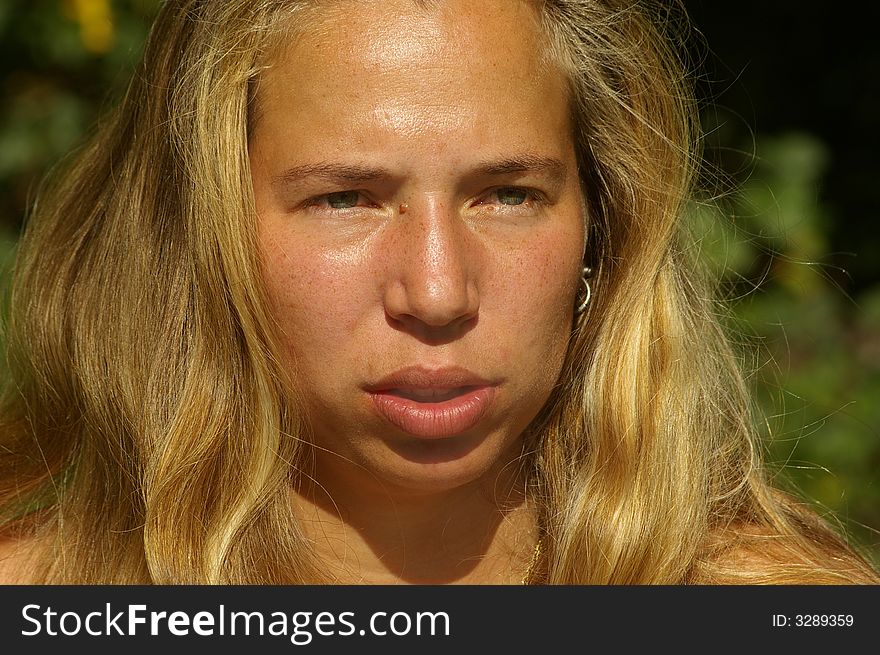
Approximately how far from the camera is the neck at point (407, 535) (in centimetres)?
195

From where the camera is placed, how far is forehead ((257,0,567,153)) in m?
1.65

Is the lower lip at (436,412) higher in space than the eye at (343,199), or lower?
lower

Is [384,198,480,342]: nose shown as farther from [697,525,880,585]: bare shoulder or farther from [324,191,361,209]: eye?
[697,525,880,585]: bare shoulder

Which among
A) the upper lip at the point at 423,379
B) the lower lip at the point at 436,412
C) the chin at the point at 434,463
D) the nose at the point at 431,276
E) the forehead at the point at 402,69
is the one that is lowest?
the chin at the point at 434,463

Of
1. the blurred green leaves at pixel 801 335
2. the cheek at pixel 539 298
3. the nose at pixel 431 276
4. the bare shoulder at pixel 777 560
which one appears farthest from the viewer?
the blurred green leaves at pixel 801 335

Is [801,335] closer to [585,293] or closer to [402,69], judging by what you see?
[585,293]

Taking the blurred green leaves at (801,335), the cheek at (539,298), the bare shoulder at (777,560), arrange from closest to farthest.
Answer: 1. the cheek at (539,298)
2. the bare shoulder at (777,560)
3. the blurred green leaves at (801,335)

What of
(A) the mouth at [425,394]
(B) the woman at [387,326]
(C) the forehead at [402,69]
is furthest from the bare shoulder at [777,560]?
(C) the forehead at [402,69]

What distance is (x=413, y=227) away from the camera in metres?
1.65

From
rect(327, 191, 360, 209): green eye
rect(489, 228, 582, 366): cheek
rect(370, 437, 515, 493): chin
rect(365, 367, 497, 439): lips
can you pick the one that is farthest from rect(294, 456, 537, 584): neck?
rect(327, 191, 360, 209): green eye

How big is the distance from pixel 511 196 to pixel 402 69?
278mm

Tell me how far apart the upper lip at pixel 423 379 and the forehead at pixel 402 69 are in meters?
0.38

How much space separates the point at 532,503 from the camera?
2113 mm

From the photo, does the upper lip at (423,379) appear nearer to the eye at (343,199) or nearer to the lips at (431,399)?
the lips at (431,399)
